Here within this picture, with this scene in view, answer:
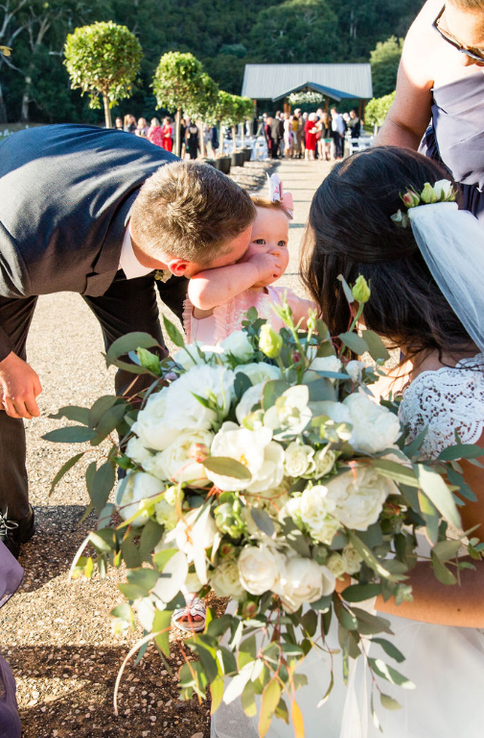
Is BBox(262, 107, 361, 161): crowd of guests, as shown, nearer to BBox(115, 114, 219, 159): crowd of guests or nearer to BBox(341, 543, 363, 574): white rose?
BBox(115, 114, 219, 159): crowd of guests

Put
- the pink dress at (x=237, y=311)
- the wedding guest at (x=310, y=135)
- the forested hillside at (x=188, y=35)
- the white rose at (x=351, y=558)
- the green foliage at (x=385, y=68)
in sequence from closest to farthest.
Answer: the white rose at (x=351, y=558) → the pink dress at (x=237, y=311) → the wedding guest at (x=310, y=135) → the forested hillside at (x=188, y=35) → the green foliage at (x=385, y=68)

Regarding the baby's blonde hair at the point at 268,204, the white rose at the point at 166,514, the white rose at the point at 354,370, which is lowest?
the white rose at the point at 166,514

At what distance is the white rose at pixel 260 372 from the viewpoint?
3.92 ft

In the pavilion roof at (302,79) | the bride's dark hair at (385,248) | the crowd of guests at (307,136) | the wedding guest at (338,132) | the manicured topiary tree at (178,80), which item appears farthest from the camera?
the pavilion roof at (302,79)

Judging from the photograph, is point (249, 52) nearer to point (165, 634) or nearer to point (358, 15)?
point (358, 15)

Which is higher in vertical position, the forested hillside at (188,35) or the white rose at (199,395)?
the forested hillside at (188,35)

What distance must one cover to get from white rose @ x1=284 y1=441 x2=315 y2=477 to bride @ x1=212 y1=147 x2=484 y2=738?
1.65 feet

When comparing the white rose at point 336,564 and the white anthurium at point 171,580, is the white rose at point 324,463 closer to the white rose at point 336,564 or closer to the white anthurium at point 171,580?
the white rose at point 336,564

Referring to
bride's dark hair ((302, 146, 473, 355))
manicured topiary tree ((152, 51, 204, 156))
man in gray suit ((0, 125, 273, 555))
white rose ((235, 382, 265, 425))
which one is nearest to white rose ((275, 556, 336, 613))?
white rose ((235, 382, 265, 425))

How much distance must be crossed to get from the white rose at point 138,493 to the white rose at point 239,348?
0.29 m

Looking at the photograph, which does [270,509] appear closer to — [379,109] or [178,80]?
[178,80]

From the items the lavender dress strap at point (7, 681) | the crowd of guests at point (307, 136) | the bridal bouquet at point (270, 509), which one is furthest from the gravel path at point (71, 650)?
the crowd of guests at point (307, 136)

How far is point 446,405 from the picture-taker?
1.47 metres

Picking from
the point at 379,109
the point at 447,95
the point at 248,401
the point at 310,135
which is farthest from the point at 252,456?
the point at 379,109
